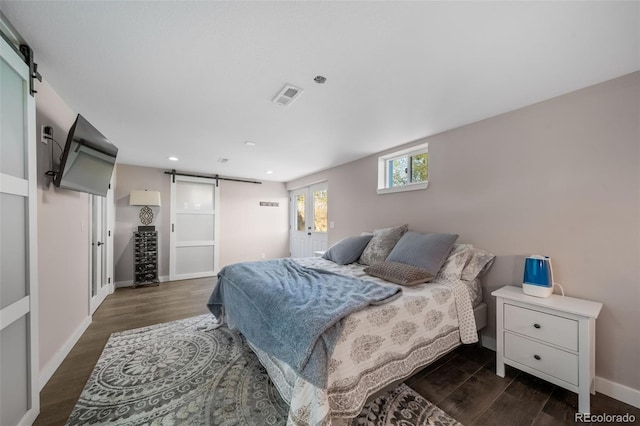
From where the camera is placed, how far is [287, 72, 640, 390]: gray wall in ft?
5.42

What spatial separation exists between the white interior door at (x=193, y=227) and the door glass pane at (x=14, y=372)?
12.1 feet

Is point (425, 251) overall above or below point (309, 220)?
below

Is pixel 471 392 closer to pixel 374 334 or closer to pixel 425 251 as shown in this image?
pixel 374 334

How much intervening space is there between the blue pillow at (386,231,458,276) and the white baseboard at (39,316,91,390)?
3.03m

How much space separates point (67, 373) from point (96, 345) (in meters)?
0.44

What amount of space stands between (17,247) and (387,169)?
146 inches

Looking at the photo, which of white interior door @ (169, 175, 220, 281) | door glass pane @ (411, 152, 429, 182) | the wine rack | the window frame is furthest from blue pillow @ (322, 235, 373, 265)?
the wine rack

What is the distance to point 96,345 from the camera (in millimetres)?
2297

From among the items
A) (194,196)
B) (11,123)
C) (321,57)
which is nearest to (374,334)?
(321,57)

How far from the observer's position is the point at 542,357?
1698mm

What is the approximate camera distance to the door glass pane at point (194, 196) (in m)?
5.03

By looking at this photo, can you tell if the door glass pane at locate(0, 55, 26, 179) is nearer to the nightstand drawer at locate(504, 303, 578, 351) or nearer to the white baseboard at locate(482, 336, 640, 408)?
the nightstand drawer at locate(504, 303, 578, 351)

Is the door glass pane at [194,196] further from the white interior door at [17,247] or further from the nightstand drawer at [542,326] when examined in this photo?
the nightstand drawer at [542,326]

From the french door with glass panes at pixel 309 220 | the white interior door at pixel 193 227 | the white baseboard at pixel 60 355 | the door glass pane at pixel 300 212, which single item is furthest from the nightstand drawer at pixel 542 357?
the white interior door at pixel 193 227
